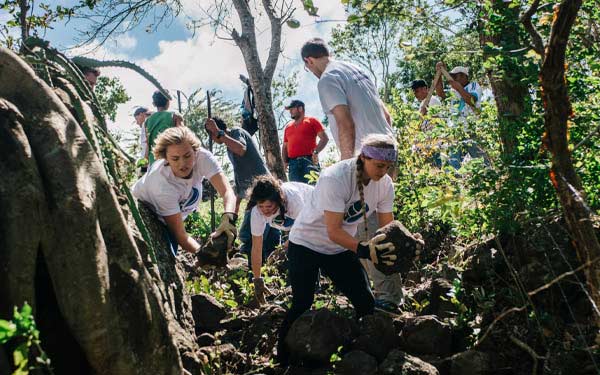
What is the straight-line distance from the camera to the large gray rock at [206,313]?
4.90 meters

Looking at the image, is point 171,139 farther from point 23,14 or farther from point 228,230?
point 23,14

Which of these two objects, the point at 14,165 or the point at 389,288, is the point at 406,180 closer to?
the point at 389,288

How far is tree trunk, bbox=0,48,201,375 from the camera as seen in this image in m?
2.29

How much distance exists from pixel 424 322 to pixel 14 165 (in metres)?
2.75

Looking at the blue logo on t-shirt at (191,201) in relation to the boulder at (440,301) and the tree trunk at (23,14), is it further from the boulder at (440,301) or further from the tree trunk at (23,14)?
the boulder at (440,301)

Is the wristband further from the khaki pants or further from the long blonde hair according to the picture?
the long blonde hair

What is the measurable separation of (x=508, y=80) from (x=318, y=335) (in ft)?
6.76

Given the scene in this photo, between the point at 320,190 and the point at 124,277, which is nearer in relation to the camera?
the point at 124,277

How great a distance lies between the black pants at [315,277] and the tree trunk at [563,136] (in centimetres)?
231

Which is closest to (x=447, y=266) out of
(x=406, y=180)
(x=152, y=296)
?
(x=406, y=180)

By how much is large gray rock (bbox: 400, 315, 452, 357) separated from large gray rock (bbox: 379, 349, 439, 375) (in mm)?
327

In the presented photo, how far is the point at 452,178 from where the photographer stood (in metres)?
4.31

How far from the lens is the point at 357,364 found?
3.75 meters

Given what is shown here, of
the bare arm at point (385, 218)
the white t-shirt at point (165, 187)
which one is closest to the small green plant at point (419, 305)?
the bare arm at point (385, 218)
